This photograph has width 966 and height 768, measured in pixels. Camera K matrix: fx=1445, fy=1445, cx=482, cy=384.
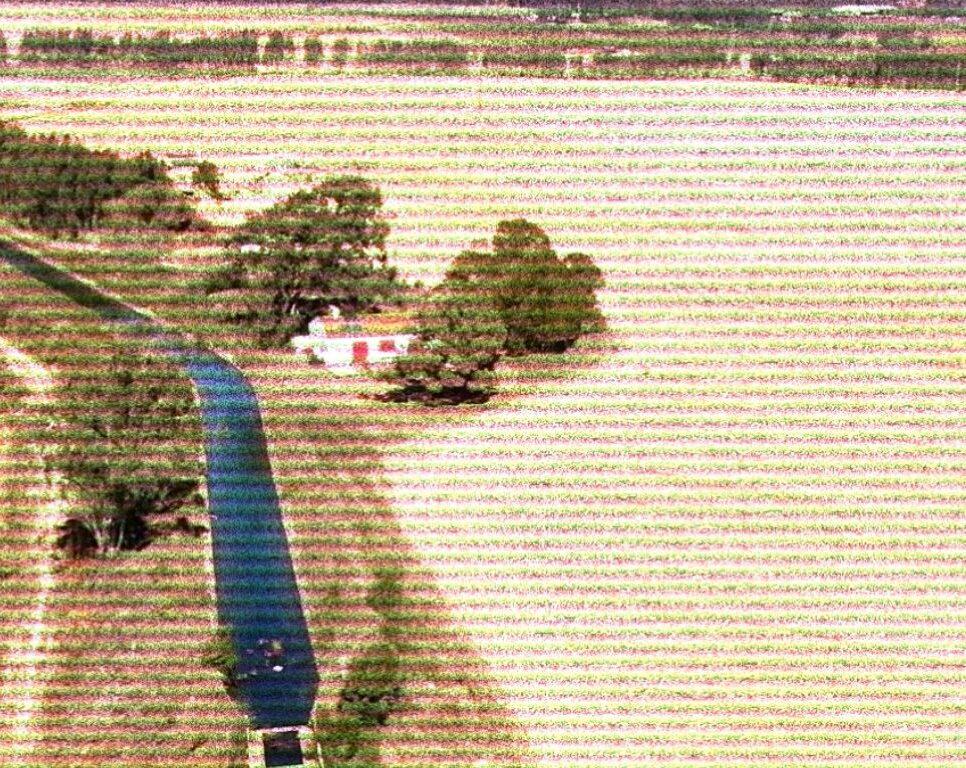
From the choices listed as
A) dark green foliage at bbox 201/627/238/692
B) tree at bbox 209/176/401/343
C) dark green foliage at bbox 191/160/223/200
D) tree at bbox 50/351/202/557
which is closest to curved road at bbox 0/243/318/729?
dark green foliage at bbox 201/627/238/692

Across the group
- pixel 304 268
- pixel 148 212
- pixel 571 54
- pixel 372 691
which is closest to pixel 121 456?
pixel 372 691

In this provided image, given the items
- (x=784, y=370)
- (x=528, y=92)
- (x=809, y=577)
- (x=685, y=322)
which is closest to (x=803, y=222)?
(x=685, y=322)

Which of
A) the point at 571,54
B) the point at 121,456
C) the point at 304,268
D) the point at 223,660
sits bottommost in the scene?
the point at 223,660

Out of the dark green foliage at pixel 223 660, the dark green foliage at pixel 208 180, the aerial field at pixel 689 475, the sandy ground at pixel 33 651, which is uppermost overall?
the dark green foliage at pixel 208 180

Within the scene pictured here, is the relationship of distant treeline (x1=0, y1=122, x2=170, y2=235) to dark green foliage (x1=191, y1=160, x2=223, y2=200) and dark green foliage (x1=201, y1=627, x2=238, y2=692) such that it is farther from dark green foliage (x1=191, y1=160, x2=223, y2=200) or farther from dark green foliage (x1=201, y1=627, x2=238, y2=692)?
dark green foliage (x1=201, y1=627, x2=238, y2=692)

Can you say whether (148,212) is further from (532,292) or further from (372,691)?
(372,691)

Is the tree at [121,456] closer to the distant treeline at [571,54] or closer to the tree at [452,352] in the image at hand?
the tree at [452,352]

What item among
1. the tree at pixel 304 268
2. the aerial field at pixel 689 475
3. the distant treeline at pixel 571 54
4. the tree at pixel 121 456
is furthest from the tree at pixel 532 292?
the distant treeline at pixel 571 54
